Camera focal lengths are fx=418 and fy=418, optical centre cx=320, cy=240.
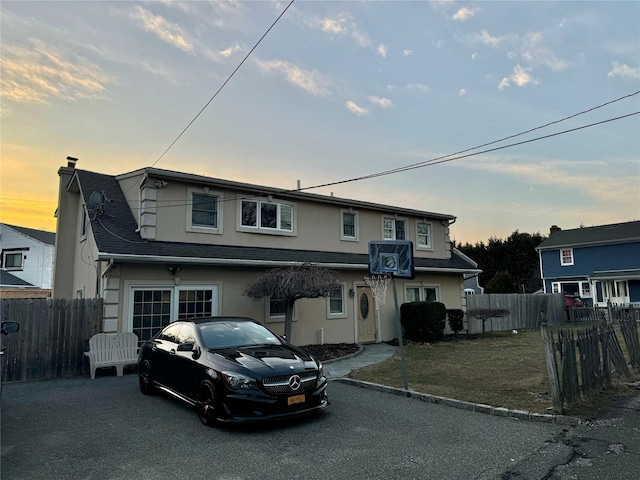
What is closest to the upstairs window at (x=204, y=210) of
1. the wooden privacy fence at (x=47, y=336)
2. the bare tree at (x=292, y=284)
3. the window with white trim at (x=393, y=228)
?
the bare tree at (x=292, y=284)

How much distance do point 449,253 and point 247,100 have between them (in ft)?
40.7

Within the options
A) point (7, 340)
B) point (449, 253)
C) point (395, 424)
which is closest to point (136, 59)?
point (7, 340)

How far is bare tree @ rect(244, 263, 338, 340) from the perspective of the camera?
1173 cm

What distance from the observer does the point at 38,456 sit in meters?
4.95

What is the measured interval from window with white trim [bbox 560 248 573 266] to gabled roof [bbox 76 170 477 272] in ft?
84.3

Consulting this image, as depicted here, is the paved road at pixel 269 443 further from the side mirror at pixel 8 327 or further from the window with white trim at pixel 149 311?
the window with white trim at pixel 149 311

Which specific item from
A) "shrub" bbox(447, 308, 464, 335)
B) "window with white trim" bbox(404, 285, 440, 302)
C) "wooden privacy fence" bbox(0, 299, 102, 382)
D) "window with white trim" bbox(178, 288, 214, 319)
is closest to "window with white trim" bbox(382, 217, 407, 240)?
"window with white trim" bbox(404, 285, 440, 302)

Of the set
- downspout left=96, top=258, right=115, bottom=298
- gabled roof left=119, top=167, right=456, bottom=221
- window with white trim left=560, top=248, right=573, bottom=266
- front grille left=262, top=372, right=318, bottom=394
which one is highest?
gabled roof left=119, top=167, right=456, bottom=221

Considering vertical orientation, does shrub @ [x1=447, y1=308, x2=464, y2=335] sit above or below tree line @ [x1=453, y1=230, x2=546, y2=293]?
below

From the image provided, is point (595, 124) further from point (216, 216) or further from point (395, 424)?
point (216, 216)

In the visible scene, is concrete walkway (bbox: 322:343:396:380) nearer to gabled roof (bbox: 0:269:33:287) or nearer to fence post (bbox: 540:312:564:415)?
fence post (bbox: 540:312:564:415)

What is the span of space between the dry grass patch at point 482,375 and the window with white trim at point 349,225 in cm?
481

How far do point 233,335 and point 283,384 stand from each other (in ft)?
5.65

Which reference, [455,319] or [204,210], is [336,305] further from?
[455,319]
